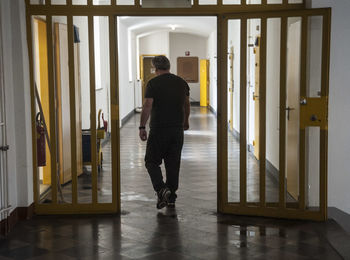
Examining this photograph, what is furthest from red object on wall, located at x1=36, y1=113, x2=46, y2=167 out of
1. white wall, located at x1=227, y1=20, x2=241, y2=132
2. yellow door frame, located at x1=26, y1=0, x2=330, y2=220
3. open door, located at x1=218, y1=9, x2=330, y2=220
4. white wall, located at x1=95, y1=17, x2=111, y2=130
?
white wall, located at x1=227, y1=20, x2=241, y2=132

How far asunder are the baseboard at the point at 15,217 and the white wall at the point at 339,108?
10.0 ft

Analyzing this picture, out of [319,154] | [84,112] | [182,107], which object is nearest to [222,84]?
[182,107]

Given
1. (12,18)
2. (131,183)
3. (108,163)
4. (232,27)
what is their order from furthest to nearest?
(232,27)
(108,163)
(131,183)
(12,18)

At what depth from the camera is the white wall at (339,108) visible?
5.16 m

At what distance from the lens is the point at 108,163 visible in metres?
8.74

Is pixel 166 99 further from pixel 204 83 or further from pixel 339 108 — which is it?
pixel 204 83

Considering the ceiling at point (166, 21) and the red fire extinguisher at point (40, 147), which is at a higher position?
the ceiling at point (166, 21)

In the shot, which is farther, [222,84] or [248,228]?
[222,84]

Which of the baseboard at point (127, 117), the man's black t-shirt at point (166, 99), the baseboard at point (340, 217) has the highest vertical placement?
the man's black t-shirt at point (166, 99)

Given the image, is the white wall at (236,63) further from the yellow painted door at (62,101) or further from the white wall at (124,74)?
the yellow painted door at (62,101)

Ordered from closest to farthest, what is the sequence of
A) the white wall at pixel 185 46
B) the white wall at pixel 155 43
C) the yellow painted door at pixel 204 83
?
the yellow painted door at pixel 204 83 → the white wall at pixel 155 43 → the white wall at pixel 185 46

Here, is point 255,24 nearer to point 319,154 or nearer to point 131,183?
point 131,183

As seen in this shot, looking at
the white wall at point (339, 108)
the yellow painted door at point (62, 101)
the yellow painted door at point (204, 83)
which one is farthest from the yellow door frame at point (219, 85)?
the yellow painted door at point (204, 83)

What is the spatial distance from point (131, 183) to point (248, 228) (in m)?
2.55
